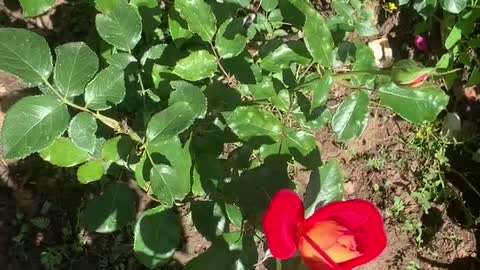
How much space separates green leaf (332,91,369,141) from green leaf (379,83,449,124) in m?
0.05

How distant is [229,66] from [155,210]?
35 cm

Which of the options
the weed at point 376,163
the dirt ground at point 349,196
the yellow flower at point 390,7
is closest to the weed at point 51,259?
the dirt ground at point 349,196

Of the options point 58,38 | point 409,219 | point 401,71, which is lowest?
point 409,219

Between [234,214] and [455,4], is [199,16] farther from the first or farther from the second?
[455,4]

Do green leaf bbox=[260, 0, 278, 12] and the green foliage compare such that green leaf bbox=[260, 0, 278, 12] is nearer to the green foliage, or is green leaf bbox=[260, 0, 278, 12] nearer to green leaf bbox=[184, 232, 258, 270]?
the green foliage

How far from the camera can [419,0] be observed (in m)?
2.10

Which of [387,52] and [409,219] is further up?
[387,52]

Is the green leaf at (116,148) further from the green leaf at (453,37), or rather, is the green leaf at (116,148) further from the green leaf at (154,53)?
the green leaf at (453,37)

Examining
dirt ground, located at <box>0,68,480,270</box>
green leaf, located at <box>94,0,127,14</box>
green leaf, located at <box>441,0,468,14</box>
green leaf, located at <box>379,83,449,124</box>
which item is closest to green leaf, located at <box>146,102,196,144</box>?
green leaf, located at <box>94,0,127,14</box>

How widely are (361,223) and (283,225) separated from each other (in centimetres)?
12

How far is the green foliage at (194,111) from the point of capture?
130cm

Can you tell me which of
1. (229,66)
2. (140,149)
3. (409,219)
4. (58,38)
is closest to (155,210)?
(140,149)

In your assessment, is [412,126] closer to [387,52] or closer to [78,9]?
[387,52]

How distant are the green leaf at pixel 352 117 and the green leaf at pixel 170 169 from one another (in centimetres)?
33
